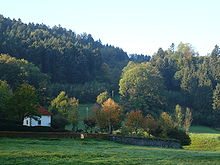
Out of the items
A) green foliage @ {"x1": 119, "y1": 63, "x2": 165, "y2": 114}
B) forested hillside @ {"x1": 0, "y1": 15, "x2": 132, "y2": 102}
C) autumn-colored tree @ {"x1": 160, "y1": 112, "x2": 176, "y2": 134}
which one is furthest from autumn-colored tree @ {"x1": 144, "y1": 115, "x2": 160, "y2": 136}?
forested hillside @ {"x1": 0, "y1": 15, "x2": 132, "y2": 102}

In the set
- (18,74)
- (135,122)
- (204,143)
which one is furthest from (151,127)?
(18,74)

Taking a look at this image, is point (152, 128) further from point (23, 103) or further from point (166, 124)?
point (23, 103)

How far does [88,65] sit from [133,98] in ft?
131

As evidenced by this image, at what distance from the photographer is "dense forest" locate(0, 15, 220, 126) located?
96375 mm

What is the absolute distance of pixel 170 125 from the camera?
69312 mm

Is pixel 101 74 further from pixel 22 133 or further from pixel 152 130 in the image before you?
pixel 22 133

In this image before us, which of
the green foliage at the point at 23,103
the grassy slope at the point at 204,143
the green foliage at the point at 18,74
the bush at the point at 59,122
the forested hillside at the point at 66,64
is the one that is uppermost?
the forested hillside at the point at 66,64

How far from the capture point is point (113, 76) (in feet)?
454

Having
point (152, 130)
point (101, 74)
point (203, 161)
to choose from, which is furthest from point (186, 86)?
point (203, 161)

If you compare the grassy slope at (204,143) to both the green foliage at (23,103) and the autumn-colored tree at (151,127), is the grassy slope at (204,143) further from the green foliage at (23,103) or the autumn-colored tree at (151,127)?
the green foliage at (23,103)

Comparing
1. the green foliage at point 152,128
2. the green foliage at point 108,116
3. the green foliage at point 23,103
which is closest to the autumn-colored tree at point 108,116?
the green foliage at point 108,116

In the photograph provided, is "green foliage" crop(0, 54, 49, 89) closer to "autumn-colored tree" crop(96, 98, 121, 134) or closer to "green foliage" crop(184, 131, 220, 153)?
"autumn-colored tree" crop(96, 98, 121, 134)

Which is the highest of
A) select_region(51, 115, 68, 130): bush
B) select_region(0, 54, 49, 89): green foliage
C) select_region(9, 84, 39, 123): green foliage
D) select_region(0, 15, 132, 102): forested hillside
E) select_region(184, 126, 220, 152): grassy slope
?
select_region(0, 15, 132, 102): forested hillside

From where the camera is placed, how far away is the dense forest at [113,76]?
316ft
